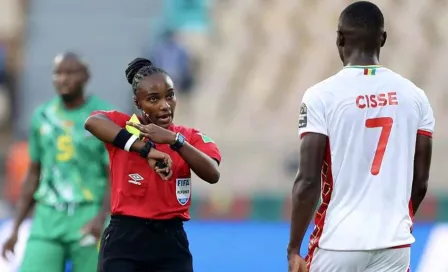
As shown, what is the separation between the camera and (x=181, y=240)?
6359mm

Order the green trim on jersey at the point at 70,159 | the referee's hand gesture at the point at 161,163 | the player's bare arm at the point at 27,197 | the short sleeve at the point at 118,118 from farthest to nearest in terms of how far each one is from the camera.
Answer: the player's bare arm at the point at 27,197 < the green trim on jersey at the point at 70,159 < the short sleeve at the point at 118,118 < the referee's hand gesture at the point at 161,163

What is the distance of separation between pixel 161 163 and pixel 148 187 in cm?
29

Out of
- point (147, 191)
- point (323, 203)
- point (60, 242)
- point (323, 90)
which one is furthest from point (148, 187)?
point (60, 242)

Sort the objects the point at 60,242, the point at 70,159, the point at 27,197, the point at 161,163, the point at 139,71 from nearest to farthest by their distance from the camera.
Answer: the point at 161,163 → the point at 139,71 → the point at 60,242 → the point at 70,159 → the point at 27,197

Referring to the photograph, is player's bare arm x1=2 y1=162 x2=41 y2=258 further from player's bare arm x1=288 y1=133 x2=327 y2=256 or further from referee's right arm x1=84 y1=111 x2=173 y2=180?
player's bare arm x1=288 y1=133 x2=327 y2=256

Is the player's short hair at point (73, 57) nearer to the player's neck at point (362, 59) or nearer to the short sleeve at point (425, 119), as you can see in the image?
the player's neck at point (362, 59)

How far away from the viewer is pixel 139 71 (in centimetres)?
635

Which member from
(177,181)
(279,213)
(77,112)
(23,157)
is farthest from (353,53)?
(23,157)

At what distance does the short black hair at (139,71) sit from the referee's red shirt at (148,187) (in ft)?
1.16

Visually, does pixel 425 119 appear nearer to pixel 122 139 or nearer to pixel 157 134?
pixel 157 134

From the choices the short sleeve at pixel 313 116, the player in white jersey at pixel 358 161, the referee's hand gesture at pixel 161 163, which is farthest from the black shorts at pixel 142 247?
the short sleeve at pixel 313 116

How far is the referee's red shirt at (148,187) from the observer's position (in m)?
6.27

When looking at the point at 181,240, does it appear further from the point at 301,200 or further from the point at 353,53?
the point at 353,53

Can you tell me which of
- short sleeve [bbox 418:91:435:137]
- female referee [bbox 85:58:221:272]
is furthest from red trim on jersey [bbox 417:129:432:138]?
female referee [bbox 85:58:221:272]
